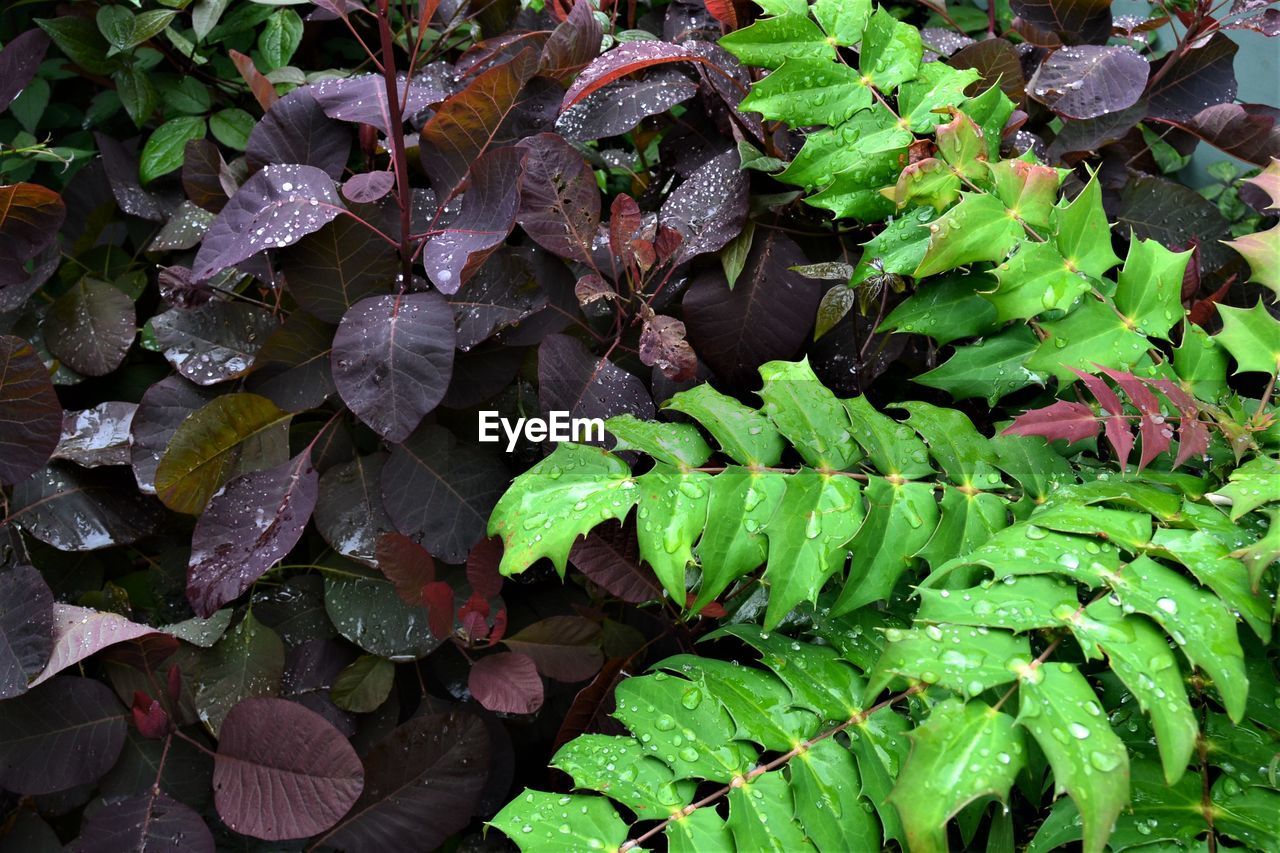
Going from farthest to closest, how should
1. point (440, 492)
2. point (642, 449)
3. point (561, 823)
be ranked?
point (440, 492) < point (642, 449) < point (561, 823)

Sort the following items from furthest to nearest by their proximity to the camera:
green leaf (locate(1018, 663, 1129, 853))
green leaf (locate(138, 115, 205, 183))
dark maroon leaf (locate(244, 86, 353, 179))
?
green leaf (locate(138, 115, 205, 183)) < dark maroon leaf (locate(244, 86, 353, 179)) < green leaf (locate(1018, 663, 1129, 853))

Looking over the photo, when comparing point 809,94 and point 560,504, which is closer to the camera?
point 560,504

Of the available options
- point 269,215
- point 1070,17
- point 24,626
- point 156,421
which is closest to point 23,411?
point 156,421

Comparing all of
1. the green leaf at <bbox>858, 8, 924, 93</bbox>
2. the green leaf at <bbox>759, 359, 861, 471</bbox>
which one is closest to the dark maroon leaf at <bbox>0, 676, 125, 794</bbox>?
the green leaf at <bbox>759, 359, 861, 471</bbox>

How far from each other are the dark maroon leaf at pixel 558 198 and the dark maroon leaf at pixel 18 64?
754 millimetres

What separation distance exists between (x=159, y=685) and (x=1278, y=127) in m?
1.77

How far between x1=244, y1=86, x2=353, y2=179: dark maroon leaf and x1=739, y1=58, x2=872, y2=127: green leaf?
544 millimetres

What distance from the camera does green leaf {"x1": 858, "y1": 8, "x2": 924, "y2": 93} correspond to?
1.11 meters

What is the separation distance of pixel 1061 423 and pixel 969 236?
24cm

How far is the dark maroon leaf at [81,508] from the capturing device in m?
1.19

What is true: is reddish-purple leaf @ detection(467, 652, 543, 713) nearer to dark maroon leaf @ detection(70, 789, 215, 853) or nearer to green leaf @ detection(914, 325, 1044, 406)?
dark maroon leaf @ detection(70, 789, 215, 853)

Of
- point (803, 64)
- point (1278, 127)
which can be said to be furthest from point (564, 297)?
point (1278, 127)

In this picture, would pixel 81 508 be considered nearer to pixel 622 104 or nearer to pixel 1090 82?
pixel 622 104

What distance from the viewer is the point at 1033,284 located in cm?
96
